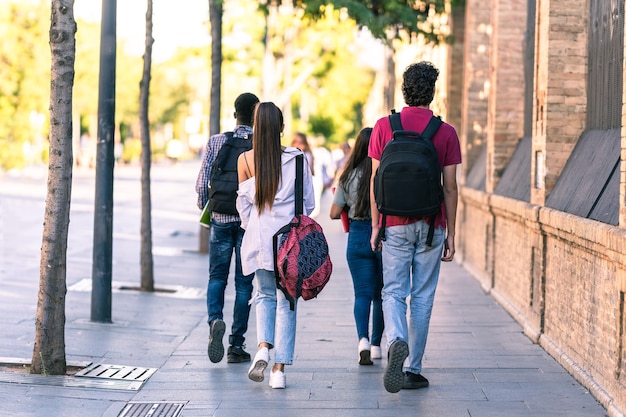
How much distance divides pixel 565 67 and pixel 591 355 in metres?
3.45

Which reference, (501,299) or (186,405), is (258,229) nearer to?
(186,405)

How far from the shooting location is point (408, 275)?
25.2ft

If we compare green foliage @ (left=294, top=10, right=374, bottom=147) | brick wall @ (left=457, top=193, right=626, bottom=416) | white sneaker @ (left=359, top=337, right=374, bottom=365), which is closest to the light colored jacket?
white sneaker @ (left=359, top=337, right=374, bottom=365)

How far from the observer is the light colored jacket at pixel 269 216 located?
25.6 feet

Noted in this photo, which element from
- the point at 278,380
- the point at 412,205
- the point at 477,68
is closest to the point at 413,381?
the point at 278,380

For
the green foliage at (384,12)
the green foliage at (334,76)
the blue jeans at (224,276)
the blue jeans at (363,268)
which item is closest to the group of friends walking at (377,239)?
the blue jeans at (224,276)

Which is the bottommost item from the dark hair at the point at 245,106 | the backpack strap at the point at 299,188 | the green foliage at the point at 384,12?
the backpack strap at the point at 299,188

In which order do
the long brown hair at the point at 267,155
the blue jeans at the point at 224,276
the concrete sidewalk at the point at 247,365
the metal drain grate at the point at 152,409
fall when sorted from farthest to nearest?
the blue jeans at the point at 224,276 → the long brown hair at the point at 267,155 → the concrete sidewalk at the point at 247,365 → the metal drain grate at the point at 152,409

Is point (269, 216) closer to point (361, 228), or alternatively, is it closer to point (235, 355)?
point (361, 228)

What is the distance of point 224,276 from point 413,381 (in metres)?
1.77

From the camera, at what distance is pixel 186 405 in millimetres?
7453

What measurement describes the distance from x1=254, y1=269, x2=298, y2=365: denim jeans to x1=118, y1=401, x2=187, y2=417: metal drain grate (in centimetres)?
72

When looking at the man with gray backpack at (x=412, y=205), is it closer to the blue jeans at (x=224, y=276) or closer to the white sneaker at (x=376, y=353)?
the white sneaker at (x=376, y=353)

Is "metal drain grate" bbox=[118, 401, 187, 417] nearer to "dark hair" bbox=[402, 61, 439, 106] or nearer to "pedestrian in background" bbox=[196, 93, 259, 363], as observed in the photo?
"pedestrian in background" bbox=[196, 93, 259, 363]
